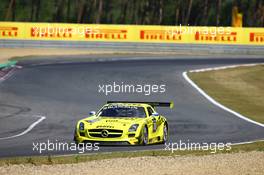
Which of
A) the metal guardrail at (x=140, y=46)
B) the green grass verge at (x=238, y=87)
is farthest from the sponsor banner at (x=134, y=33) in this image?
the green grass verge at (x=238, y=87)

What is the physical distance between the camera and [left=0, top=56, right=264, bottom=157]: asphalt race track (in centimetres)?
2119

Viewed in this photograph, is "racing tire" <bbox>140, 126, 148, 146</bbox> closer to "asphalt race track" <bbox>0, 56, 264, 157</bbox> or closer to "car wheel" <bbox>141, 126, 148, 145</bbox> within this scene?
"car wheel" <bbox>141, 126, 148, 145</bbox>

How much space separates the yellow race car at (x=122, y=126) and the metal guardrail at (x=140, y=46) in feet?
112

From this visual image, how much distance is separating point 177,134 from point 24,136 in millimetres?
4117

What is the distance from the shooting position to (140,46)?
173 feet

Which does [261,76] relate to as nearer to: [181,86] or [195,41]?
[181,86]

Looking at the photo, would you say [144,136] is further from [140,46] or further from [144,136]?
[140,46]

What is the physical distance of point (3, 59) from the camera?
44.3m

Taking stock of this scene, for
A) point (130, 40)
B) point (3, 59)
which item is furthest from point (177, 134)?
point (130, 40)

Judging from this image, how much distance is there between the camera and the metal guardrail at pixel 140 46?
52.6m
